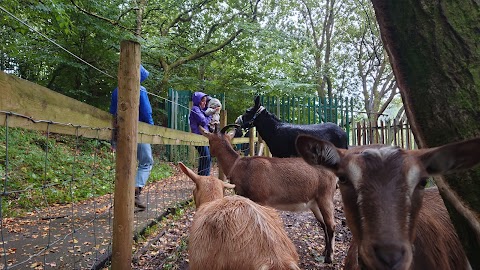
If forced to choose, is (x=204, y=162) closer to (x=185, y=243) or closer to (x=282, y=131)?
(x=282, y=131)

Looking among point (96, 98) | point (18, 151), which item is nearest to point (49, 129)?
point (18, 151)

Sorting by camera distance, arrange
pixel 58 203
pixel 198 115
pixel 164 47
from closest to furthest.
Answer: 1. pixel 58 203
2. pixel 198 115
3. pixel 164 47

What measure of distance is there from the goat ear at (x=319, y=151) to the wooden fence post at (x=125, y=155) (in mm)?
1669

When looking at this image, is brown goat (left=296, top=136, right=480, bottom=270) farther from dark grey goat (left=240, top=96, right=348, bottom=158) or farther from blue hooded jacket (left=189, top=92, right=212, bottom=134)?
blue hooded jacket (left=189, top=92, right=212, bottom=134)

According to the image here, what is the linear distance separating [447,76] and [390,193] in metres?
0.74

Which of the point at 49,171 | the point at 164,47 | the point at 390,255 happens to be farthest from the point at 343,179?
the point at 164,47

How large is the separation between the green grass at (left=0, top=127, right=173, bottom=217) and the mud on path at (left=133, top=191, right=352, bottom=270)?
1.44m

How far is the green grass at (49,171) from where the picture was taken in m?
6.94

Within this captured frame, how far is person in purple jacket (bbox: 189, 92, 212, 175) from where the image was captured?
27.5 feet

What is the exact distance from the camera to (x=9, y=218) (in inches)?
228

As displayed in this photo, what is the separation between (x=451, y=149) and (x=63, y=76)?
13415 millimetres

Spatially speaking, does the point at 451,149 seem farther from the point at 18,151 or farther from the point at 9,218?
the point at 18,151

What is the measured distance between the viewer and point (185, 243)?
513 cm

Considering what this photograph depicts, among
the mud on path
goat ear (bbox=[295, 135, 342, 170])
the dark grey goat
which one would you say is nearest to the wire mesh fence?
the mud on path
